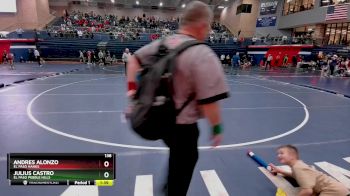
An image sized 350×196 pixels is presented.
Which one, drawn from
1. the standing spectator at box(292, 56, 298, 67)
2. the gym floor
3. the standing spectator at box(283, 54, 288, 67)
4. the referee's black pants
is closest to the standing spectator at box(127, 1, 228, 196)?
the referee's black pants

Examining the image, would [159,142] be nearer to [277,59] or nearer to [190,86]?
[190,86]

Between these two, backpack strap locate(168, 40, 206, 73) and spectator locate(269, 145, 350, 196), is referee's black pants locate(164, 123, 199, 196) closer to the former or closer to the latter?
backpack strap locate(168, 40, 206, 73)

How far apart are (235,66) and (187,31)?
2807cm

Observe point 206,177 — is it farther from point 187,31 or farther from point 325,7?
point 325,7

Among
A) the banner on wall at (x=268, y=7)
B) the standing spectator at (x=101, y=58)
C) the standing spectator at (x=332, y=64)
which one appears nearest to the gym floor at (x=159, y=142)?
the standing spectator at (x=332, y=64)

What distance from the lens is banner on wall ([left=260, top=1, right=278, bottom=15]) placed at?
40156 millimetres

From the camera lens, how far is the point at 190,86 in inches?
80.2

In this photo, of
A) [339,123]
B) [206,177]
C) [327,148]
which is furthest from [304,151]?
[339,123]

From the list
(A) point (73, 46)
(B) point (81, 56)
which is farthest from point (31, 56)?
(B) point (81, 56)

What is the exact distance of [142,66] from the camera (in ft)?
7.26

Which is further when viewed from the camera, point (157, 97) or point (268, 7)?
point (268, 7)

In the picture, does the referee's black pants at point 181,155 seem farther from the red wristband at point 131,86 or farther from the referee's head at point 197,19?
the referee's head at point 197,19
